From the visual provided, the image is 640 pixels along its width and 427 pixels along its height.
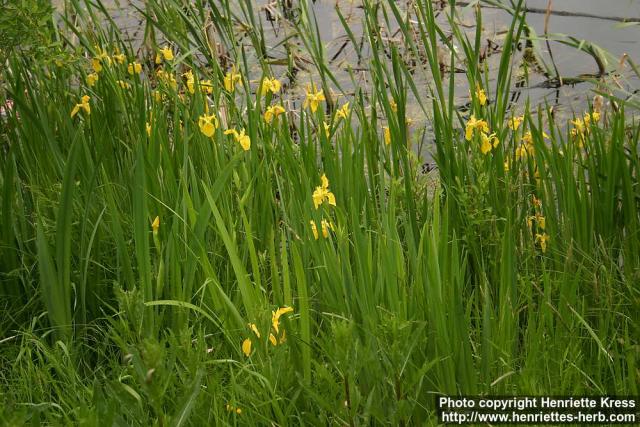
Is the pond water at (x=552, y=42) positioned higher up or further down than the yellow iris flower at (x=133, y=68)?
further down

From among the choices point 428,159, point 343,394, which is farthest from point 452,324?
point 428,159

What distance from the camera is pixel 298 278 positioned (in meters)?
1.78

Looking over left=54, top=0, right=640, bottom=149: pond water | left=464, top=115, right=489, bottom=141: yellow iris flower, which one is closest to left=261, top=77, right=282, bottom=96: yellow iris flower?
left=464, top=115, right=489, bottom=141: yellow iris flower

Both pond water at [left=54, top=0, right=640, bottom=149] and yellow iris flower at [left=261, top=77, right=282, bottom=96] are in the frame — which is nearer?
yellow iris flower at [left=261, top=77, right=282, bottom=96]

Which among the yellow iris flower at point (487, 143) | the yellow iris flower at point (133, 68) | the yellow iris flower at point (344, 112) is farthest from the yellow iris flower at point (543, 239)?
the yellow iris flower at point (133, 68)

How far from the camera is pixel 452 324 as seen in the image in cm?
170

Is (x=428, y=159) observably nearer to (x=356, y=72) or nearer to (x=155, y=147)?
(x=356, y=72)

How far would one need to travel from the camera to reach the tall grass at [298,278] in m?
1.65

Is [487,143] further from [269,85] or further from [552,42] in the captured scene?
[552,42]

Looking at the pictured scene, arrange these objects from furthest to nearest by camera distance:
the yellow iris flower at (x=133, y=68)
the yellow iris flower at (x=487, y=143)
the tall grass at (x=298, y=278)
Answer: the yellow iris flower at (x=133, y=68) → the yellow iris flower at (x=487, y=143) → the tall grass at (x=298, y=278)

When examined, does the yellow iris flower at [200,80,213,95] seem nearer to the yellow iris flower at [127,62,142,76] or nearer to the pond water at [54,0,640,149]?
the yellow iris flower at [127,62,142,76]

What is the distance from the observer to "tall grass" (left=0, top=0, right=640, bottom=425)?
5.41 feet

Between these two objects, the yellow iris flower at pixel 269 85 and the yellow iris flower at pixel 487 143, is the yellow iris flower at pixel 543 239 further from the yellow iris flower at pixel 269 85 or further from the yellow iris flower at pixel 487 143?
the yellow iris flower at pixel 269 85

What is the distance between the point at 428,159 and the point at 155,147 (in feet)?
6.39
